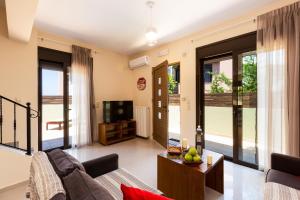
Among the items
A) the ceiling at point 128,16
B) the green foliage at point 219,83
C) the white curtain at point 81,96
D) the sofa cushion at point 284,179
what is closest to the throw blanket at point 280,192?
the sofa cushion at point 284,179

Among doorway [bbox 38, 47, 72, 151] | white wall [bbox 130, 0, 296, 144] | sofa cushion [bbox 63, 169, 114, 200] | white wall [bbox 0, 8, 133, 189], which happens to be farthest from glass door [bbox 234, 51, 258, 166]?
doorway [bbox 38, 47, 72, 151]

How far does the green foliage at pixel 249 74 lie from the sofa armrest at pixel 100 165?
253 centimetres

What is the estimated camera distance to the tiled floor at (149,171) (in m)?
2.08

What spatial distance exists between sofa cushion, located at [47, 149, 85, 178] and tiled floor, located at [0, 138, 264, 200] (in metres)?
1.15

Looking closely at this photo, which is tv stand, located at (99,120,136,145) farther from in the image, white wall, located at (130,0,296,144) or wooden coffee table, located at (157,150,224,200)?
wooden coffee table, located at (157,150,224,200)

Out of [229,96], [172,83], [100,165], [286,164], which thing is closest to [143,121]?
[172,83]

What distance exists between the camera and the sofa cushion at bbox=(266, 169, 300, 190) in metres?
1.52

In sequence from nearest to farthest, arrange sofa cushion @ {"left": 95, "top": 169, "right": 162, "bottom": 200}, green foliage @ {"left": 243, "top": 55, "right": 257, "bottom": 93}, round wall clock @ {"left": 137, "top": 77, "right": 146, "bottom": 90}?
1. sofa cushion @ {"left": 95, "top": 169, "right": 162, "bottom": 200}
2. green foliage @ {"left": 243, "top": 55, "right": 257, "bottom": 93}
3. round wall clock @ {"left": 137, "top": 77, "right": 146, "bottom": 90}

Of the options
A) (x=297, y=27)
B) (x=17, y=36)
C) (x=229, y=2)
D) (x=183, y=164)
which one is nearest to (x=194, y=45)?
(x=229, y=2)

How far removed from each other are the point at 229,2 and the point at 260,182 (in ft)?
8.79

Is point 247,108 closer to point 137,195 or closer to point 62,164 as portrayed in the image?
point 137,195

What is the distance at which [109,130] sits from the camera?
443cm

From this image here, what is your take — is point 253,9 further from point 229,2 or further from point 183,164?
point 183,164

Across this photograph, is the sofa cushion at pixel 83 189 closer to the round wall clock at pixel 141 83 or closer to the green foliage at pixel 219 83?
the green foliage at pixel 219 83
